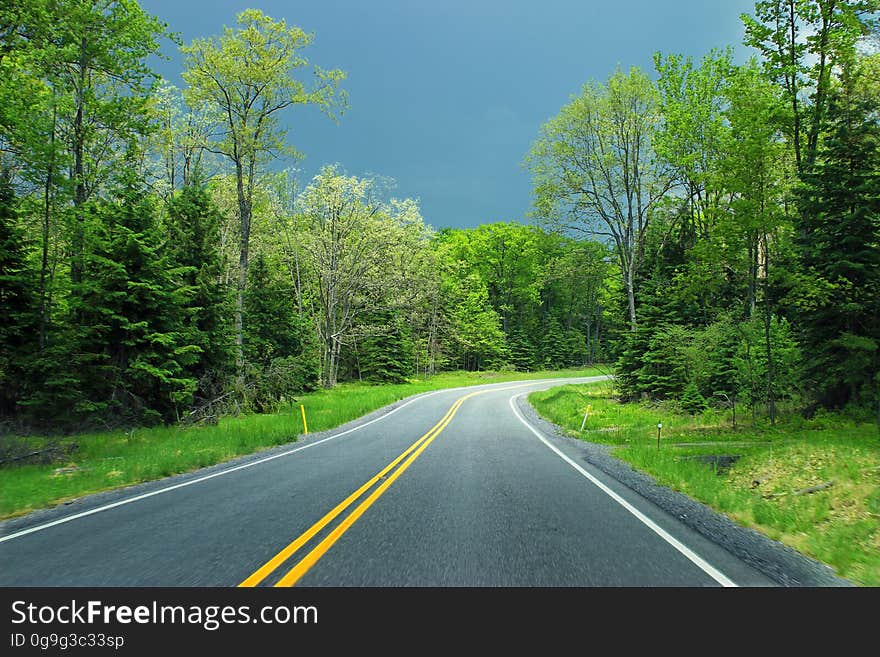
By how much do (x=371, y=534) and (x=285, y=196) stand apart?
1232 inches

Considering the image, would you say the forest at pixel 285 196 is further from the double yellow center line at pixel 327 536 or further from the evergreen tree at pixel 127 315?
the double yellow center line at pixel 327 536

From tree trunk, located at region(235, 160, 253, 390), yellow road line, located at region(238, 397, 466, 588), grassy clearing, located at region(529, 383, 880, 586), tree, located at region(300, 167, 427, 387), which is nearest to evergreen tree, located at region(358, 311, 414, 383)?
tree, located at region(300, 167, 427, 387)

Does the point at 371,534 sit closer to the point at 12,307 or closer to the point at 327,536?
the point at 327,536

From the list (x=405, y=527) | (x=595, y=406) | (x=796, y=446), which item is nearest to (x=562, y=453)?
(x=796, y=446)

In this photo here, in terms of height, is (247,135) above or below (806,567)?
above

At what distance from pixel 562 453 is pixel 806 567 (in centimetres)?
701

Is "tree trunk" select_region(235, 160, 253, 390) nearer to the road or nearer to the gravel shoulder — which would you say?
the road

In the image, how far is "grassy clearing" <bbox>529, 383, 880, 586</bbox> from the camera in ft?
16.9

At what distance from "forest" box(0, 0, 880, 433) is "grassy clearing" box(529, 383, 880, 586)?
180 centimetres

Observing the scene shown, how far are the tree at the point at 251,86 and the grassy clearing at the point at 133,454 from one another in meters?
6.57

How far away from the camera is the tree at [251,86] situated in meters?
21.0

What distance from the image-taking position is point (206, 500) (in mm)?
6645
